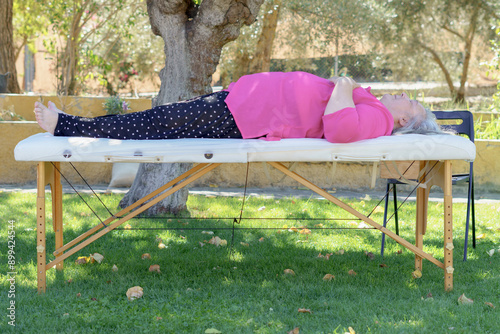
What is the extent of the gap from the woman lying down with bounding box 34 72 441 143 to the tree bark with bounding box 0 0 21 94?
593 cm

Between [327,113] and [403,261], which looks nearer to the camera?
[327,113]

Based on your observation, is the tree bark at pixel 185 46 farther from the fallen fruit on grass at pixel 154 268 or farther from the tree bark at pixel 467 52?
the tree bark at pixel 467 52

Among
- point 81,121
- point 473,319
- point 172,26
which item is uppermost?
point 172,26

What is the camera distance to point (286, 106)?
8.80ft

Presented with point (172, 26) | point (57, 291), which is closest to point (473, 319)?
point (57, 291)

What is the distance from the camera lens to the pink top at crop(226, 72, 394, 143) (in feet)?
8.66

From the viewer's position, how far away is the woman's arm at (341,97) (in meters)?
2.47

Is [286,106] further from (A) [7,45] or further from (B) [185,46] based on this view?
(A) [7,45]

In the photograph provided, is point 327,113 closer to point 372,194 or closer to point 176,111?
point 176,111

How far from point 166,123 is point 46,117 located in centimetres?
54

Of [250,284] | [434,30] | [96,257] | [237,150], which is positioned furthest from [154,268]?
[434,30]

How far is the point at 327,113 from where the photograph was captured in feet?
8.09

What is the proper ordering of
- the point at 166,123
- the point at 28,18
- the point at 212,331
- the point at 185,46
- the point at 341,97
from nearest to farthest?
the point at 212,331 → the point at 341,97 → the point at 166,123 → the point at 185,46 → the point at 28,18

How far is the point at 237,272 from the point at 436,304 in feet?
3.11
